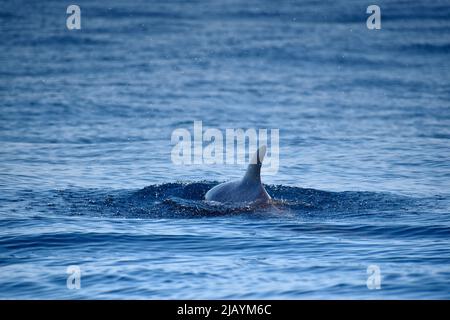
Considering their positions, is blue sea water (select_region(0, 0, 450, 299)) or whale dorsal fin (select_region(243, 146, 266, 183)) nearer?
blue sea water (select_region(0, 0, 450, 299))

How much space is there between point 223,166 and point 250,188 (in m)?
5.19

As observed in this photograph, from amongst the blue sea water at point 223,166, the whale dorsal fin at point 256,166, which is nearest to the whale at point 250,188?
the whale dorsal fin at point 256,166

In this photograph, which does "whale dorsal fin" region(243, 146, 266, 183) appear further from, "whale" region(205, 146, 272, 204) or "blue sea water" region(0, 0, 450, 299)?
"blue sea water" region(0, 0, 450, 299)

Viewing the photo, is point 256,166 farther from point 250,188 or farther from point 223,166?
point 223,166

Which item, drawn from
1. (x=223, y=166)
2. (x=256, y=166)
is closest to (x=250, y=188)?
(x=256, y=166)

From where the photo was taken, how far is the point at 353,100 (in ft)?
100

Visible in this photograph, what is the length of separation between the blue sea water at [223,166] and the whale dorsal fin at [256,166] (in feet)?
2.03

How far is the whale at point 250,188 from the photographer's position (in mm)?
16453

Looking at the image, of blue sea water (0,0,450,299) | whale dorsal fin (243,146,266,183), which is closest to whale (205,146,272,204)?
whale dorsal fin (243,146,266,183)

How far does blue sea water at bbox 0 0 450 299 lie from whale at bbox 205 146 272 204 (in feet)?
0.96

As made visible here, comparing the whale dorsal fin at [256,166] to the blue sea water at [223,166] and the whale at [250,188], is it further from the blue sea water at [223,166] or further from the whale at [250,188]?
the blue sea water at [223,166]

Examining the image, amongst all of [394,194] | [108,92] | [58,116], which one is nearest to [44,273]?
[394,194]

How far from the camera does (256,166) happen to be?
1644 cm

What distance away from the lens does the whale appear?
16.5 metres
